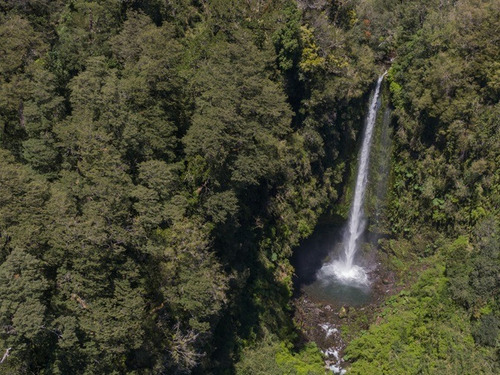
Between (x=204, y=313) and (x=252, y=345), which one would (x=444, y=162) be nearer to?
(x=252, y=345)

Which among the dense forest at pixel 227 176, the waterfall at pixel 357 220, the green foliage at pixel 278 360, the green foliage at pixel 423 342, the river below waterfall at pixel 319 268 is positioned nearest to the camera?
the dense forest at pixel 227 176

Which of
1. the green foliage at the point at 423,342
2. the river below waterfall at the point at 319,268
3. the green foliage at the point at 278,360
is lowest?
the green foliage at the point at 278,360

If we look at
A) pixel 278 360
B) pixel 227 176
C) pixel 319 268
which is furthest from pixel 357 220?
pixel 227 176

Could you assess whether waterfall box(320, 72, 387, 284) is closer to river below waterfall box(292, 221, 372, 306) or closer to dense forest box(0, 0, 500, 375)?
river below waterfall box(292, 221, 372, 306)

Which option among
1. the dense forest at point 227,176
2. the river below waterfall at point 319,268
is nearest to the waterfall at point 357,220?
the river below waterfall at point 319,268

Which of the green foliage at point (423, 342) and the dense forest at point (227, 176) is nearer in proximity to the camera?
the dense forest at point (227, 176)

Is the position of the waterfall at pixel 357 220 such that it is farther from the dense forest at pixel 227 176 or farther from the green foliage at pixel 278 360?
the green foliage at pixel 278 360
